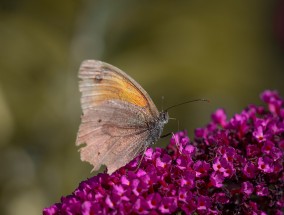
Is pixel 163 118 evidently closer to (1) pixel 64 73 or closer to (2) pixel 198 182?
(2) pixel 198 182

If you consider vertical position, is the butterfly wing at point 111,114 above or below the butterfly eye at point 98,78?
below

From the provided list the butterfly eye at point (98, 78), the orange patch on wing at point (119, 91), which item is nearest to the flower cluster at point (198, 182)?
the orange patch on wing at point (119, 91)

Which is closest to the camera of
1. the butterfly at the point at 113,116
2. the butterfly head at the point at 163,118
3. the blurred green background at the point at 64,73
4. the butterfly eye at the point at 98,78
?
the butterfly at the point at 113,116

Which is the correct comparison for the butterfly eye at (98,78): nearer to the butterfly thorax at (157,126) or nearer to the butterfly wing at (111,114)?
the butterfly wing at (111,114)

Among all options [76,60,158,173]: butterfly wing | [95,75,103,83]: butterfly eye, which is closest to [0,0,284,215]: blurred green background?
[76,60,158,173]: butterfly wing

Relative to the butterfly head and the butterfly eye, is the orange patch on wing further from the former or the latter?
the butterfly head

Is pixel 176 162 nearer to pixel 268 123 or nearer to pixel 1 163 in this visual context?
pixel 268 123
